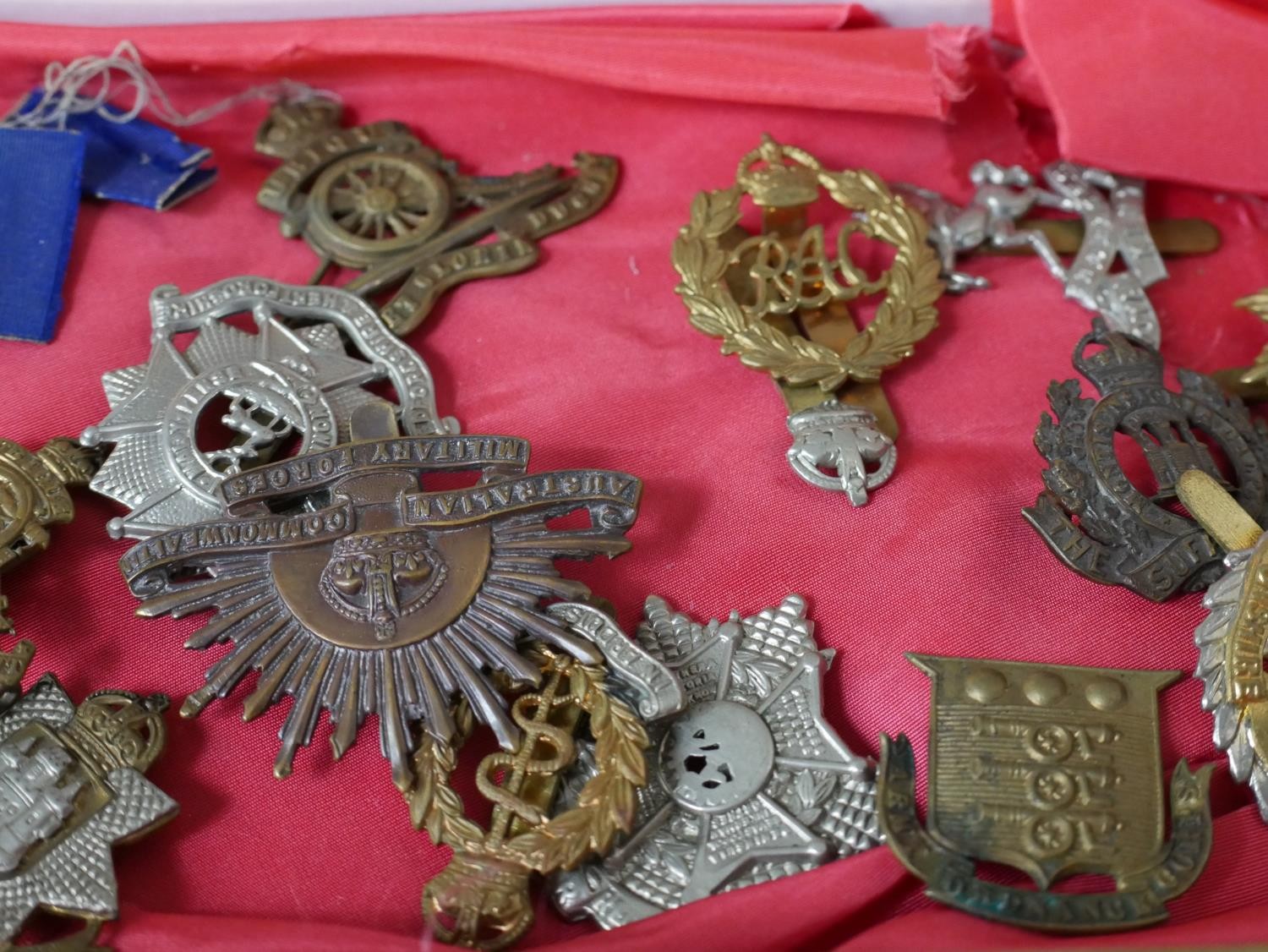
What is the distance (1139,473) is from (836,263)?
447 mm

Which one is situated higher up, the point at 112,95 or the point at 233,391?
the point at 112,95

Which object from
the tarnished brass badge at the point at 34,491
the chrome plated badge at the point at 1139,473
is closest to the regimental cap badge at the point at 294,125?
the tarnished brass badge at the point at 34,491

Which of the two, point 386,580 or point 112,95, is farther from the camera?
point 112,95

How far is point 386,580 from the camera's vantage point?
4.01ft

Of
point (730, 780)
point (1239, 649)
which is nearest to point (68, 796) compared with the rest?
point (730, 780)

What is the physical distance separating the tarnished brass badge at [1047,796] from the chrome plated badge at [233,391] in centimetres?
64

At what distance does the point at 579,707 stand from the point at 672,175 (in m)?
0.82

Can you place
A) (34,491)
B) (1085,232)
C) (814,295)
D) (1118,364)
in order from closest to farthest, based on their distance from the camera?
(34,491)
(1118,364)
(814,295)
(1085,232)

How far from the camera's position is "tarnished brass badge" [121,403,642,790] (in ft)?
3.95

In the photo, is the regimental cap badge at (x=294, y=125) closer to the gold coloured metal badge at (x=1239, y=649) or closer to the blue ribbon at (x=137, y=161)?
the blue ribbon at (x=137, y=161)

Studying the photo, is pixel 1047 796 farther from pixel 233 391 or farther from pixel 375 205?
pixel 375 205

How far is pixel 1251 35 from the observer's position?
164cm

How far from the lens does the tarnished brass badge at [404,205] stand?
62.5 inches

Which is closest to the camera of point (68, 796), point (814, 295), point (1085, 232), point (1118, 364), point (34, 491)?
point (68, 796)
